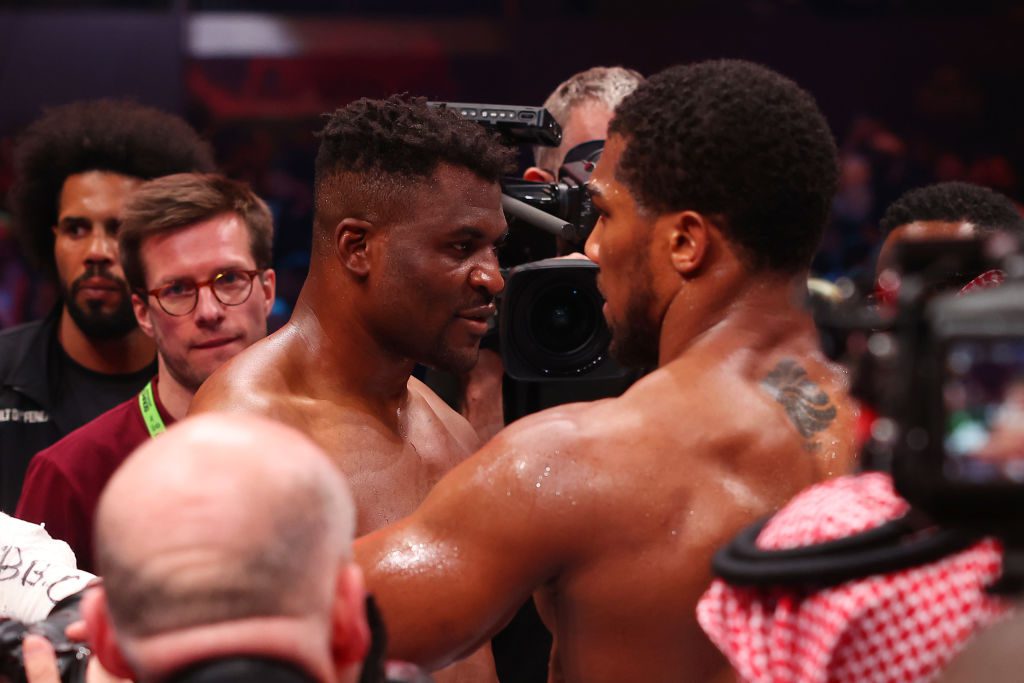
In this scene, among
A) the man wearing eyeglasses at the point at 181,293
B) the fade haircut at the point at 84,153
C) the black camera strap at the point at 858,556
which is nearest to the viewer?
the black camera strap at the point at 858,556

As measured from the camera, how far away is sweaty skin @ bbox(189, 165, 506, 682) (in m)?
2.16

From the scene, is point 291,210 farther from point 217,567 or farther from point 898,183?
point 217,567

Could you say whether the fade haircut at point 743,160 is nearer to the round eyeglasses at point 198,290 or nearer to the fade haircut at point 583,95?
the round eyeglasses at point 198,290

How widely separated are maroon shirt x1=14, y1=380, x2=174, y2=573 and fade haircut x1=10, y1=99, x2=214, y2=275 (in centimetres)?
117

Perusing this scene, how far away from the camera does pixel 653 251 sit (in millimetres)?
1672

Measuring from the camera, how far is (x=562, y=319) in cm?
217

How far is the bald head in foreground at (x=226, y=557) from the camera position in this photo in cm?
90

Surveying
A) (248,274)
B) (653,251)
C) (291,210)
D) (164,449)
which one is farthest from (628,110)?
(291,210)

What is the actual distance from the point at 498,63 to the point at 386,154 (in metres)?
3.14

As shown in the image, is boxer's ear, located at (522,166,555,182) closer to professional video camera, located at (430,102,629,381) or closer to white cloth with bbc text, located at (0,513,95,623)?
professional video camera, located at (430,102,629,381)

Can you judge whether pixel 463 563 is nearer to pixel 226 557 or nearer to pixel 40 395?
pixel 226 557

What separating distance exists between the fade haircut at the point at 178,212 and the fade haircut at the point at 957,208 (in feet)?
4.55

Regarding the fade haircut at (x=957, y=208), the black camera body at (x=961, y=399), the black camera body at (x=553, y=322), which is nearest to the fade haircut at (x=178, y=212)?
the black camera body at (x=553, y=322)

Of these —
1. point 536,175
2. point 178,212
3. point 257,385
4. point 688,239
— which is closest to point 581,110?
point 536,175
